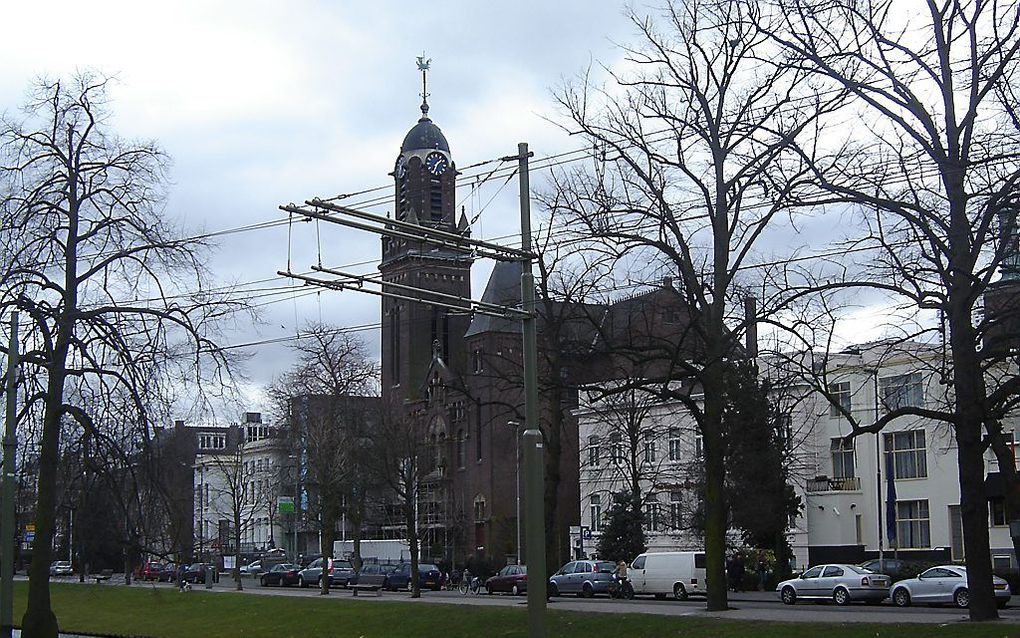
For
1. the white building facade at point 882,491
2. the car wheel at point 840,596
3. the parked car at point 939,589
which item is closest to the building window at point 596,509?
the white building facade at point 882,491

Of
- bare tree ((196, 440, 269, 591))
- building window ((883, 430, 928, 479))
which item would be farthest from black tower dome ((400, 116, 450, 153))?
building window ((883, 430, 928, 479))

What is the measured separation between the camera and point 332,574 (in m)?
77.2

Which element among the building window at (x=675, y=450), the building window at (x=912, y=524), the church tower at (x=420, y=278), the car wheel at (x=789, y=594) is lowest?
the car wheel at (x=789, y=594)

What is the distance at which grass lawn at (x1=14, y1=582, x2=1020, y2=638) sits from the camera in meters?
26.0

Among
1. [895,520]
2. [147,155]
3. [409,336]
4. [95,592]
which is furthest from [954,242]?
[409,336]

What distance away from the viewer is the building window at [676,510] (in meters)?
68.8

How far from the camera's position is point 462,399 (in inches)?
3893

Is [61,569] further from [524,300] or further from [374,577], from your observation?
[524,300]

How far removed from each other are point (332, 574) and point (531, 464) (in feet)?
186

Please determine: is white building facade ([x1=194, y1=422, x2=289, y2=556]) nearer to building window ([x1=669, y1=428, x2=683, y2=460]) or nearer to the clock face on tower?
building window ([x1=669, y1=428, x2=683, y2=460])

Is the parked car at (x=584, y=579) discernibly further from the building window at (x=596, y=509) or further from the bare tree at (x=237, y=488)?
the bare tree at (x=237, y=488)

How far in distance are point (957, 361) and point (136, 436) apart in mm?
18969

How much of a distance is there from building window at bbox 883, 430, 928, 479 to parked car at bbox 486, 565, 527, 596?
63.1 feet

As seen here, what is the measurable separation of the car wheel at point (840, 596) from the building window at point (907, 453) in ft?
59.5
